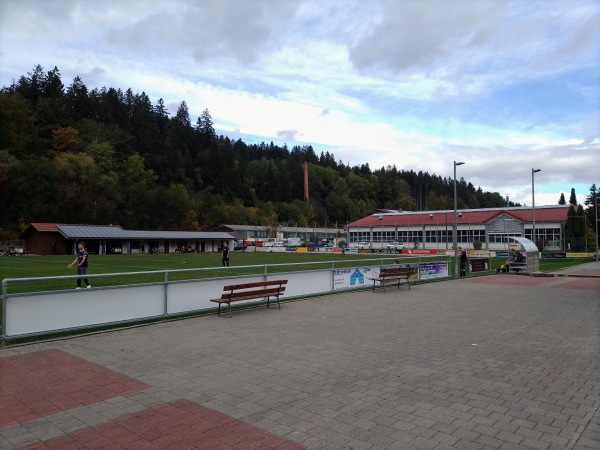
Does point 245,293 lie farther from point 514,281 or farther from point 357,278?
point 514,281

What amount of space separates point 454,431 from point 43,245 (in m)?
67.2

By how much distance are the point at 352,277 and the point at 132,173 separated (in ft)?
325

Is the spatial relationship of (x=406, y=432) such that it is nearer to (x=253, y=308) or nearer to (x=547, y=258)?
(x=253, y=308)

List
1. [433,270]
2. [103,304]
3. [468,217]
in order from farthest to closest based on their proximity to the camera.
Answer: [468,217]
[433,270]
[103,304]

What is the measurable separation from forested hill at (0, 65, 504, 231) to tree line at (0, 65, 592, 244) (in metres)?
0.25

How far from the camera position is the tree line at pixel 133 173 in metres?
77.2

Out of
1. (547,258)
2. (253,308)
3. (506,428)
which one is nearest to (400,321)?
(253,308)

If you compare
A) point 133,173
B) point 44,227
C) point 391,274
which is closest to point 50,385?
point 391,274

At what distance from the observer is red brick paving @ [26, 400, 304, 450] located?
4191 millimetres

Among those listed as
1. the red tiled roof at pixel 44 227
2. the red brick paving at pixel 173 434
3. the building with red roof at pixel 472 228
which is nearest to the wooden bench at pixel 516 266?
the red brick paving at pixel 173 434

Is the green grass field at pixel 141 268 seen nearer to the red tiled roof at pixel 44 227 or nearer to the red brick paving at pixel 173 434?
the red brick paving at pixel 173 434

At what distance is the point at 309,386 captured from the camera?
5.93 m

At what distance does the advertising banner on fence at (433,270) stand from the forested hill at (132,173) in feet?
232

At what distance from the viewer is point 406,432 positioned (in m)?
4.52
